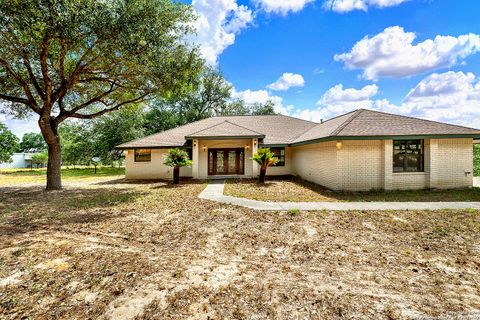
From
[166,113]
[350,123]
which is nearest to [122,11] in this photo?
[350,123]

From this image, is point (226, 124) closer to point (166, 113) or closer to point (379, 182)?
point (379, 182)

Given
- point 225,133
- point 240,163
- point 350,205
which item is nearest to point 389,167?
point 350,205

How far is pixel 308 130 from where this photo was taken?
17.9 m

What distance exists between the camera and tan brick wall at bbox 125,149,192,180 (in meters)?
16.7

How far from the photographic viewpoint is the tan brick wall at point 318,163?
11414mm

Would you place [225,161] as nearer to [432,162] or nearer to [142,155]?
[142,155]

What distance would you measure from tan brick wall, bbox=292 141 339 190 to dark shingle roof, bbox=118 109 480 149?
683mm

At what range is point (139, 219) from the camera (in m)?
6.76

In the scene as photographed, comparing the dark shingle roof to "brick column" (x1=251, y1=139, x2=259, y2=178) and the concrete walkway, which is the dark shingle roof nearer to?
"brick column" (x1=251, y1=139, x2=259, y2=178)

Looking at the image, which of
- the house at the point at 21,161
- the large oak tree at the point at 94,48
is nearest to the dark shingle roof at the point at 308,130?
the large oak tree at the point at 94,48

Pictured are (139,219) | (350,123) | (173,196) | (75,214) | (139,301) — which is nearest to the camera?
(139,301)

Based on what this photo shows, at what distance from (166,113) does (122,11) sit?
24.2 metres

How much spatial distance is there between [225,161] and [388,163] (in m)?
10.1

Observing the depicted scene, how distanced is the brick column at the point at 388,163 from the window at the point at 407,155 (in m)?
0.40
